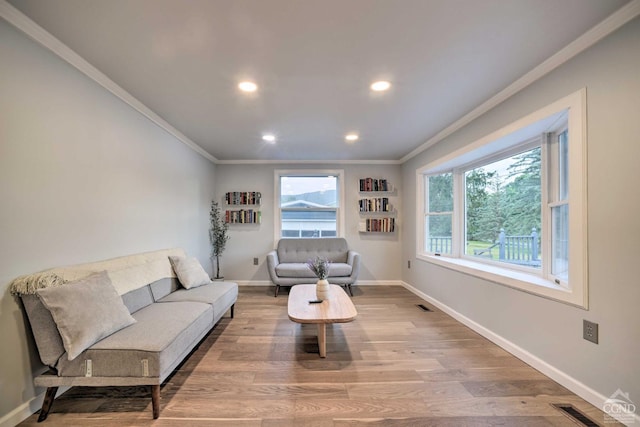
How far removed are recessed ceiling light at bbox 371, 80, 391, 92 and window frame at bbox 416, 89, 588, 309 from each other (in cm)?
117

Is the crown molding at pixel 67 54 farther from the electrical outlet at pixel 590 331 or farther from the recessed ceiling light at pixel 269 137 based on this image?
the electrical outlet at pixel 590 331

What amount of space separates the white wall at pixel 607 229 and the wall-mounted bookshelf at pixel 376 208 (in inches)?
109

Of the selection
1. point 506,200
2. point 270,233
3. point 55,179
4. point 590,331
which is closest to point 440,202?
point 506,200

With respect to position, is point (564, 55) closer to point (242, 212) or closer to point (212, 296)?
point (212, 296)

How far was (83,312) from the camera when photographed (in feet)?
5.15

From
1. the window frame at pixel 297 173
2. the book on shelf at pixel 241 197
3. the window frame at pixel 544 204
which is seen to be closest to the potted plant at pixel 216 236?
the book on shelf at pixel 241 197

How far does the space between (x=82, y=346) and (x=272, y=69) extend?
7.20 ft

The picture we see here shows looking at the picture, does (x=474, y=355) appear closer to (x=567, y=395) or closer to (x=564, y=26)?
(x=567, y=395)

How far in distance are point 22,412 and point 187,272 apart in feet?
4.84

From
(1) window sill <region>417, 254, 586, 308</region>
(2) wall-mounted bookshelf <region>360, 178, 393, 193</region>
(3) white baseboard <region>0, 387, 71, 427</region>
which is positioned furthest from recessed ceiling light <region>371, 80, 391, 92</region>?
(3) white baseboard <region>0, 387, 71, 427</region>

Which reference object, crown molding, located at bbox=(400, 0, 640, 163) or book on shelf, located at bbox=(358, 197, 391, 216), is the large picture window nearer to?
book on shelf, located at bbox=(358, 197, 391, 216)

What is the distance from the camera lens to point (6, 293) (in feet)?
4.83

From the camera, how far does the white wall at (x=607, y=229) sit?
148 centimetres

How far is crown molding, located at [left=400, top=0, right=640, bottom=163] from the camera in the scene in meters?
1.46
